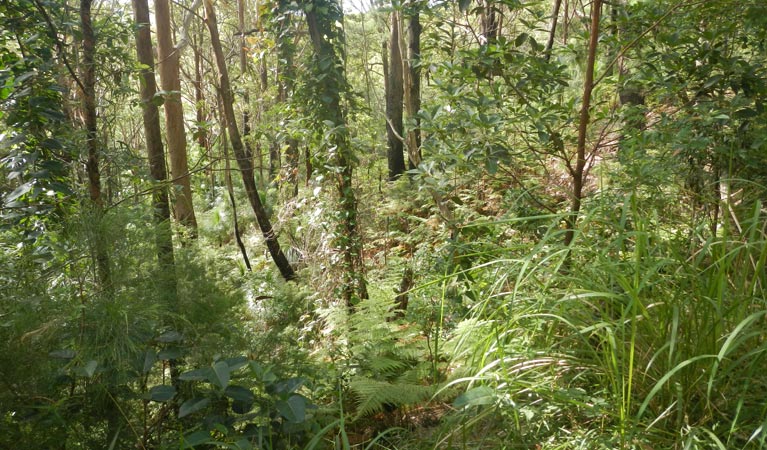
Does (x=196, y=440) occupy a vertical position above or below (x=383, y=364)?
above

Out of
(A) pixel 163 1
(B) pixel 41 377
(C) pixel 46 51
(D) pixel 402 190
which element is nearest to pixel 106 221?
(B) pixel 41 377

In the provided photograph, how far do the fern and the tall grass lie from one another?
883 mm

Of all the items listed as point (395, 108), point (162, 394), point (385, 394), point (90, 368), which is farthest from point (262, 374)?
point (395, 108)

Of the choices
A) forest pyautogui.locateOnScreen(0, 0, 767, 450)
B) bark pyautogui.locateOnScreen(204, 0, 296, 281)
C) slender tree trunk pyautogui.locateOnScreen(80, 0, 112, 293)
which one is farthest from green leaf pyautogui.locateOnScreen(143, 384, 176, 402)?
bark pyautogui.locateOnScreen(204, 0, 296, 281)

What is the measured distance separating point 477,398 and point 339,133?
383 centimetres

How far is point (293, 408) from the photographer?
1.98m

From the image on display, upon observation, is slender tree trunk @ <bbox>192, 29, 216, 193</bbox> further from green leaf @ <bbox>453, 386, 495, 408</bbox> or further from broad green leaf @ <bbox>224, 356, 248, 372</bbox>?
green leaf @ <bbox>453, 386, 495, 408</bbox>

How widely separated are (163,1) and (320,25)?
3.33 m

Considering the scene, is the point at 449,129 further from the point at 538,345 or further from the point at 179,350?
the point at 179,350

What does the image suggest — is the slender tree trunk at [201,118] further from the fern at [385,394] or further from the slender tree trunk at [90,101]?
the fern at [385,394]

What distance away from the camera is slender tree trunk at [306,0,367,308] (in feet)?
17.6

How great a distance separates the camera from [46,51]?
3.12 meters

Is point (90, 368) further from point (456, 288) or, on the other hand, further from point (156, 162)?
point (156, 162)

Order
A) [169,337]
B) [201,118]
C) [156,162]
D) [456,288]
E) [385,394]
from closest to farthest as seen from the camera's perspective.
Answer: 1. [169,337]
2. [385,394]
3. [456,288]
4. [156,162]
5. [201,118]
